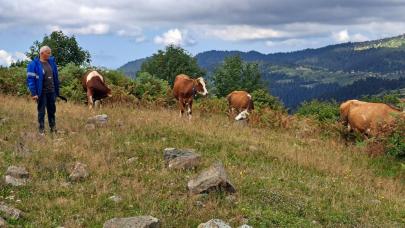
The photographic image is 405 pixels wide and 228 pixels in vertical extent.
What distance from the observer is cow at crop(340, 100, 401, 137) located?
1602 cm

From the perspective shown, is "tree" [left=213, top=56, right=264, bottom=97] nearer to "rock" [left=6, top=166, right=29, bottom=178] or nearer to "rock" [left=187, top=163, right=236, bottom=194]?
"rock" [left=187, top=163, right=236, bottom=194]

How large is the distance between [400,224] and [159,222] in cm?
488

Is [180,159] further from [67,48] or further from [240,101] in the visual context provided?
[67,48]

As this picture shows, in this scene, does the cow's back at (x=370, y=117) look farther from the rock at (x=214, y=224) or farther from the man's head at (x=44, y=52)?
the man's head at (x=44, y=52)

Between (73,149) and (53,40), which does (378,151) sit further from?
(53,40)

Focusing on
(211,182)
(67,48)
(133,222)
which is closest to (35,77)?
(211,182)

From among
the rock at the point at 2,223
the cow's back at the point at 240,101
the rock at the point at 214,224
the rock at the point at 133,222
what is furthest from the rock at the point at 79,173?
the cow's back at the point at 240,101

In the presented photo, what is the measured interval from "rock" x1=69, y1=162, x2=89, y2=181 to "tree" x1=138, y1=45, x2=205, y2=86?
3419 inches

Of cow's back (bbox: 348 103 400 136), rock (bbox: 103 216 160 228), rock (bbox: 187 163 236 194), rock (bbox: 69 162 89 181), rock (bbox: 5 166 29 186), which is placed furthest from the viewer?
cow's back (bbox: 348 103 400 136)

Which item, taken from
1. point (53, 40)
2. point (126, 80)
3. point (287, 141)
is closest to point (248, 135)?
point (287, 141)

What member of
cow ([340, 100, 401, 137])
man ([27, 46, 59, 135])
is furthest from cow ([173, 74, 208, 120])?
man ([27, 46, 59, 135])

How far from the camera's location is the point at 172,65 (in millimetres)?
100250

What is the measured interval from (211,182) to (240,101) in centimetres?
1918

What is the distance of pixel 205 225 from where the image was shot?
24.1 ft
